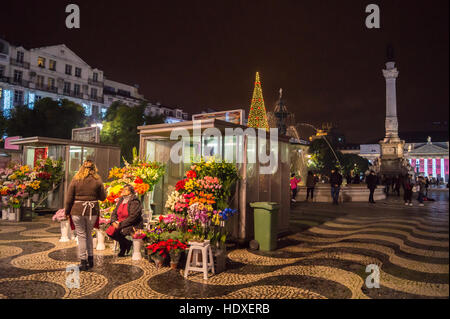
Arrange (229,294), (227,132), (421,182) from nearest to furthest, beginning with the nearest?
(229,294) → (227,132) → (421,182)

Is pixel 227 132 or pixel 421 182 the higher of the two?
pixel 227 132

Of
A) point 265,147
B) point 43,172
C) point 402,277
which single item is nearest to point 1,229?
point 43,172

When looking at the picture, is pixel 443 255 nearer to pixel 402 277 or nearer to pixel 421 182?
pixel 402 277

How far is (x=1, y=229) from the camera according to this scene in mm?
10656

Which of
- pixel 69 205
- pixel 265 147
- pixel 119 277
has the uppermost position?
pixel 265 147

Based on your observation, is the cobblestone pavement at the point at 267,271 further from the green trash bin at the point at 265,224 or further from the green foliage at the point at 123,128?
the green foliage at the point at 123,128

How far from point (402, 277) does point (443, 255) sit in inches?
156

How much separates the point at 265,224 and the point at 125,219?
3387mm

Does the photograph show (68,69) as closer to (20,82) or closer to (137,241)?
(20,82)

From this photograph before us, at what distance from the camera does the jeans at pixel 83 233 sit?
630 centimetres

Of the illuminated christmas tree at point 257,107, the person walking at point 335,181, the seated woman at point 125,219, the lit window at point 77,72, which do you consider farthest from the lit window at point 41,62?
the seated woman at point 125,219

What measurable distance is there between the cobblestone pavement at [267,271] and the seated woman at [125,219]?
43cm
